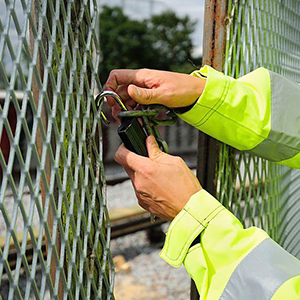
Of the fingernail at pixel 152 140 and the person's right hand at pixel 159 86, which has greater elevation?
the person's right hand at pixel 159 86

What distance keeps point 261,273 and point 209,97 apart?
589 millimetres

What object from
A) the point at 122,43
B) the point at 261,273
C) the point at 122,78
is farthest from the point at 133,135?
the point at 122,43

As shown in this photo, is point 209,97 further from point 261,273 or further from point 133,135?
point 261,273

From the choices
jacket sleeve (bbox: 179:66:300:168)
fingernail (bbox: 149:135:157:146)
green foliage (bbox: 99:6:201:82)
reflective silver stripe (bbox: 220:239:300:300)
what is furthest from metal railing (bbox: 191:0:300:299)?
green foliage (bbox: 99:6:201:82)

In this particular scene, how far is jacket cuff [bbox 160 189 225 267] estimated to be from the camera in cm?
127

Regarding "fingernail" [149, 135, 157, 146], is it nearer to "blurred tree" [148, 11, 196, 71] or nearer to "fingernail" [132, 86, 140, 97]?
"fingernail" [132, 86, 140, 97]

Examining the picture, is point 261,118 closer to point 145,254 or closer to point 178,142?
point 145,254

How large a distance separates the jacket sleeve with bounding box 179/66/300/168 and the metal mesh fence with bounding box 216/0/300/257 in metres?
0.15

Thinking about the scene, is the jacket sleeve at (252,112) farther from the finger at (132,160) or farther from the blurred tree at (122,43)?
the blurred tree at (122,43)

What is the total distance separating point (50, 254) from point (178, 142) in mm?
9447

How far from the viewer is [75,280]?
132 centimetres

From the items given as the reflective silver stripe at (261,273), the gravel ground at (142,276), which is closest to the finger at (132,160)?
the reflective silver stripe at (261,273)

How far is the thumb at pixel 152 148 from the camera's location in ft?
4.41

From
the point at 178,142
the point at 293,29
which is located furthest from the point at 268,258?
the point at 178,142
